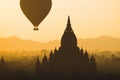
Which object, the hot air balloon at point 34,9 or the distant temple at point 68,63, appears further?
the distant temple at point 68,63

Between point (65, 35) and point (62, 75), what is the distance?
662 centimetres

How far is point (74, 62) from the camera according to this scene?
80.6 metres

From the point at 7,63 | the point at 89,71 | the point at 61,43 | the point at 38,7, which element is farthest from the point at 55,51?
the point at 38,7

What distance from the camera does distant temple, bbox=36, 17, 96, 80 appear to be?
77.7 m

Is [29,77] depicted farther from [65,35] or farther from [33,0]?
[33,0]

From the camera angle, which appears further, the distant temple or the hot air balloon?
the distant temple

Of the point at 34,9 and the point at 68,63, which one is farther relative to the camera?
the point at 68,63

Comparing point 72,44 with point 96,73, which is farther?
point 96,73

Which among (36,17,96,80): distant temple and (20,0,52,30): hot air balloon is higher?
(20,0,52,30): hot air balloon

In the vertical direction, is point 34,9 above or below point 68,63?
above

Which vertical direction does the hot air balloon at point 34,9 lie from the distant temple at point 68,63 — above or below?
above

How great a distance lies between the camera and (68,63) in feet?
265

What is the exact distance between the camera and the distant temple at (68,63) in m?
77.7

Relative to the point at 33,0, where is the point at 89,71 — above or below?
below
